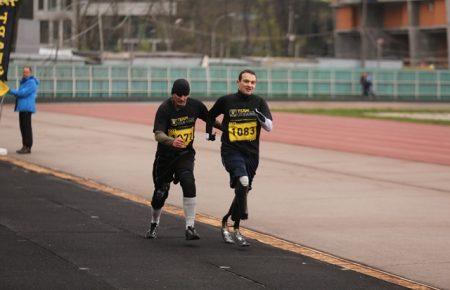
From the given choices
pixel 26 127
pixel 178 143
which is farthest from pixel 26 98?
pixel 178 143

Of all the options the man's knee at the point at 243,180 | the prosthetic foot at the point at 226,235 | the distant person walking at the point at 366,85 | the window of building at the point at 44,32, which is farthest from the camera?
the window of building at the point at 44,32

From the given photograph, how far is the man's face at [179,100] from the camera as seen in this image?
12.1 m

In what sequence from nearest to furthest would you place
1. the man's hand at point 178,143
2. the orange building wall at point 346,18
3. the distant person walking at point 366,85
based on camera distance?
the man's hand at point 178,143, the distant person walking at point 366,85, the orange building wall at point 346,18

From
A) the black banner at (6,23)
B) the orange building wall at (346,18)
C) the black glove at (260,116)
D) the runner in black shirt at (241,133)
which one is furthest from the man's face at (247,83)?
the orange building wall at (346,18)

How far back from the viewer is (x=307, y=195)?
1747 cm

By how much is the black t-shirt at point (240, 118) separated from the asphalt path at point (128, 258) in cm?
107

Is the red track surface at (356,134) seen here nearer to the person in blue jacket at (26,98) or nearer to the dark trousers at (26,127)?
the dark trousers at (26,127)

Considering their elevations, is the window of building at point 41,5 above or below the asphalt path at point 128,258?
above

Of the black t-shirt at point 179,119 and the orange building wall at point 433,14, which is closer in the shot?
the black t-shirt at point 179,119

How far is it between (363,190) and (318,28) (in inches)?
4261

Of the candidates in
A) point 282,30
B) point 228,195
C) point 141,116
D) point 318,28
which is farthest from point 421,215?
point 318,28

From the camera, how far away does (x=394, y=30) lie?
106812 millimetres

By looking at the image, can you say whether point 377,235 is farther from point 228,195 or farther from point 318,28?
point 318,28

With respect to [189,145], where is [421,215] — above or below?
below
